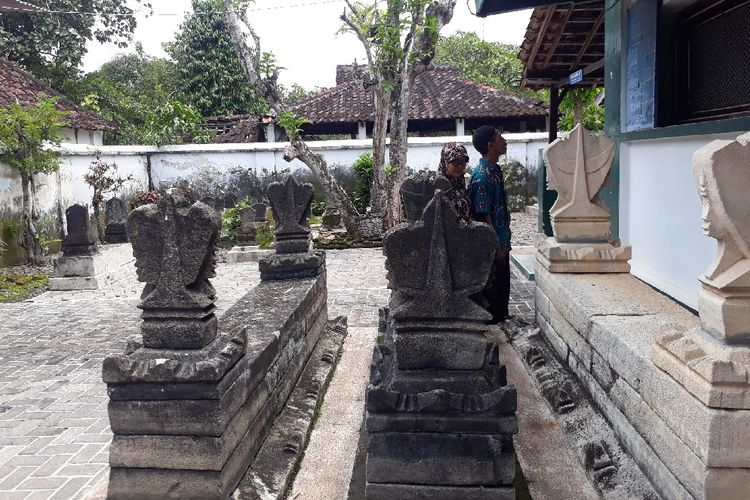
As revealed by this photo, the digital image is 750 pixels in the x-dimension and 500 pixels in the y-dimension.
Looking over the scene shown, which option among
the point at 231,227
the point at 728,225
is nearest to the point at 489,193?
the point at 728,225

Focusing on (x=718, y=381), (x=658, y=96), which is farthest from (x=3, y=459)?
(x=658, y=96)

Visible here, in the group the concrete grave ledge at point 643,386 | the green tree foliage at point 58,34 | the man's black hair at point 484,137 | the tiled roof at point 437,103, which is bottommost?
the concrete grave ledge at point 643,386

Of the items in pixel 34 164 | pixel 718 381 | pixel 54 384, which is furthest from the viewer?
pixel 34 164

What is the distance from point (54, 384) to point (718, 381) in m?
5.33

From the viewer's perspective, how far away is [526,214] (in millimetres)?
18828

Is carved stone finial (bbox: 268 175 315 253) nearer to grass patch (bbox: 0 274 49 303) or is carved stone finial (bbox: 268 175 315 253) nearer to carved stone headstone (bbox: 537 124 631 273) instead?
carved stone headstone (bbox: 537 124 631 273)

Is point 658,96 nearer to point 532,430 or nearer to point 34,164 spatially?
point 532,430

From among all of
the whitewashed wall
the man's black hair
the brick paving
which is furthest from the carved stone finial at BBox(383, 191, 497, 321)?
the whitewashed wall

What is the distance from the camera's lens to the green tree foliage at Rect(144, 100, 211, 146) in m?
19.8

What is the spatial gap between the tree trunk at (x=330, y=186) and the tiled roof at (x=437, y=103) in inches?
319

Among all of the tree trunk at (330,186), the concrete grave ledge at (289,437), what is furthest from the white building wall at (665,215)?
the tree trunk at (330,186)

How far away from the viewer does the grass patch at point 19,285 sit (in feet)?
32.1

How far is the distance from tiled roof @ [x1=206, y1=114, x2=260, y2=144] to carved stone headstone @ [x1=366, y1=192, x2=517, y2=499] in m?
20.9

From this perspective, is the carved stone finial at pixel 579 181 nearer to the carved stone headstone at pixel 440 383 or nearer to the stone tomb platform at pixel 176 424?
the carved stone headstone at pixel 440 383
